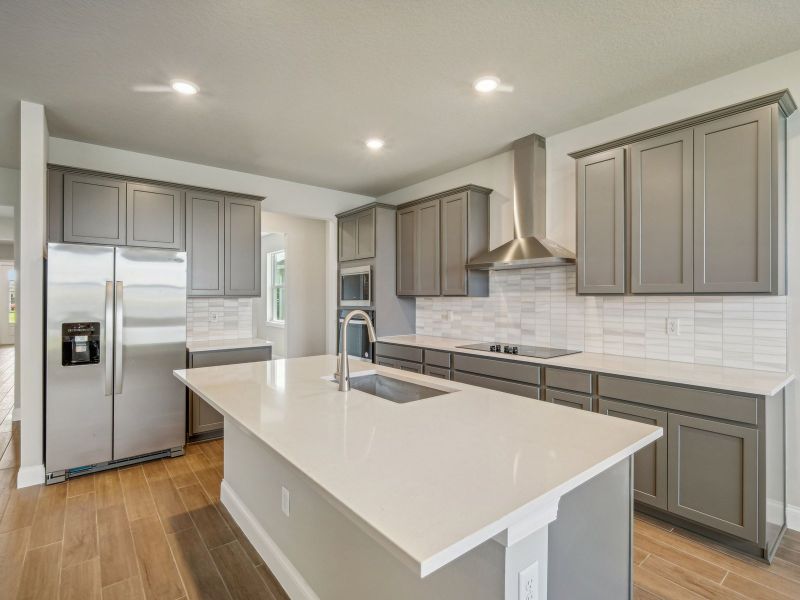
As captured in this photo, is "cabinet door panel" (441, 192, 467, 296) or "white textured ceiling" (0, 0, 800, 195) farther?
"cabinet door panel" (441, 192, 467, 296)

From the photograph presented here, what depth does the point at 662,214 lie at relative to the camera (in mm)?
2586

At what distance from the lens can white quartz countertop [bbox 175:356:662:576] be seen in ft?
2.66

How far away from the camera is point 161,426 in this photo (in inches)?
133

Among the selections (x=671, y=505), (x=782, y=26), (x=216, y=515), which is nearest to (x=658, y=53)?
(x=782, y=26)

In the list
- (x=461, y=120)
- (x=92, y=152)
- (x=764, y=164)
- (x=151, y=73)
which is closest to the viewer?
(x=764, y=164)

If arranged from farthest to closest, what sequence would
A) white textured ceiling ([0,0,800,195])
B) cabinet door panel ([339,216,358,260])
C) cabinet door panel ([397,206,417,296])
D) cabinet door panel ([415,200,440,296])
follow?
cabinet door panel ([339,216,358,260]), cabinet door panel ([397,206,417,296]), cabinet door panel ([415,200,440,296]), white textured ceiling ([0,0,800,195])

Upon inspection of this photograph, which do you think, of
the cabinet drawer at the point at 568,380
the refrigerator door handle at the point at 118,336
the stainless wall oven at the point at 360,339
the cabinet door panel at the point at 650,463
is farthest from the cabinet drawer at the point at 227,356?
the cabinet door panel at the point at 650,463

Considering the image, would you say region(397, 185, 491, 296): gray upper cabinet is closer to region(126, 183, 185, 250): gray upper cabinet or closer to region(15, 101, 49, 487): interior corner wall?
region(126, 183, 185, 250): gray upper cabinet

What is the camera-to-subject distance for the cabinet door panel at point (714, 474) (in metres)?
2.05

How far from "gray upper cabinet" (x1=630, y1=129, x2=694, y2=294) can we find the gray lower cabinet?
3.27 meters

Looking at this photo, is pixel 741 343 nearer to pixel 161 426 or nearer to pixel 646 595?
pixel 646 595

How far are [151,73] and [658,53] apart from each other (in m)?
2.90

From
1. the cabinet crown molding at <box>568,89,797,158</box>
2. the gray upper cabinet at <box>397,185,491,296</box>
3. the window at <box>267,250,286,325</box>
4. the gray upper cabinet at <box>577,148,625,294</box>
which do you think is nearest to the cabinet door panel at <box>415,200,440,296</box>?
the gray upper cabinet at <box>397,185,491,296</box>

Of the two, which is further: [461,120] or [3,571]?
[461,120]
